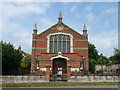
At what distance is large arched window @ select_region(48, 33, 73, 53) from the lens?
33844 millimetres

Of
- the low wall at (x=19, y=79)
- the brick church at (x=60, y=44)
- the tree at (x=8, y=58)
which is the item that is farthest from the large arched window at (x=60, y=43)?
the low wall at (x=19, y=79)

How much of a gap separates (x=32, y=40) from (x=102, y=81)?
17529 millimetres

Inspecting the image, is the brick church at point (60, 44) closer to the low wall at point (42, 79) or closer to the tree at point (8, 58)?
the tree at point (8, 58)

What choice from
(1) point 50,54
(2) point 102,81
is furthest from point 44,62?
(2) point 102,81

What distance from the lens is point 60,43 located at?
1341 inches

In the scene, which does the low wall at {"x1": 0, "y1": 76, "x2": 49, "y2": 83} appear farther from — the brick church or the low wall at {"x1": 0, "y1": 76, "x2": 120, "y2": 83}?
the brick church

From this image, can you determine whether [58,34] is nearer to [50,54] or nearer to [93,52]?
[50,54]

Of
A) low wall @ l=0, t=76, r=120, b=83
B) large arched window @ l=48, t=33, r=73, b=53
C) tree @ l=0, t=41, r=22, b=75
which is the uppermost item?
large arched window @ l=48, t=33, r=73, b=53

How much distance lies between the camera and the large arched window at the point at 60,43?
33.8 meters

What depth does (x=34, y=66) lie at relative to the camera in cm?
3378

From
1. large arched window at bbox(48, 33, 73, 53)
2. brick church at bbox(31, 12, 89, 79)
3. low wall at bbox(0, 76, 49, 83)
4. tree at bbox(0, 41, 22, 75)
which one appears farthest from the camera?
large arched window at bbox(48, 33, 73, 53)

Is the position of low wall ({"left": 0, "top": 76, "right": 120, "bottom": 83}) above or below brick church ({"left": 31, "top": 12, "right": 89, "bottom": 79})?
below

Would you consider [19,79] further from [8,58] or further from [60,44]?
[60,44]

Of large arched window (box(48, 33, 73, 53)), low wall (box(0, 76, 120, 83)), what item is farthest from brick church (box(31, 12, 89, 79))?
low wall (box(0, 76, 120, 83))
